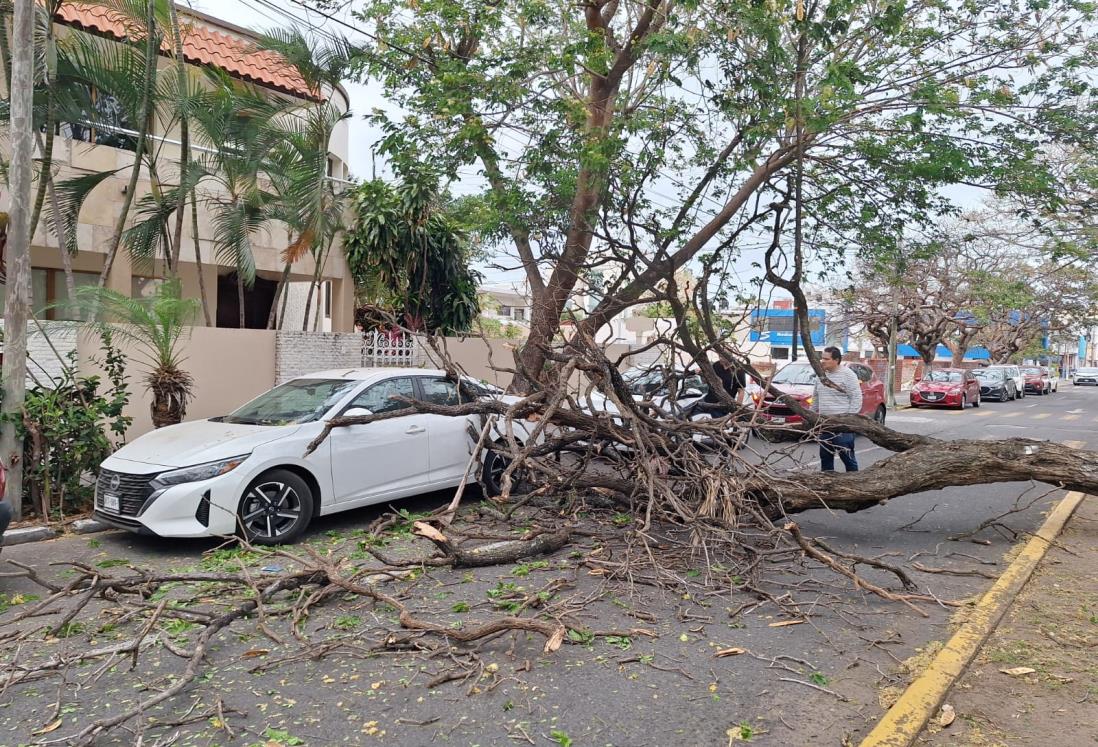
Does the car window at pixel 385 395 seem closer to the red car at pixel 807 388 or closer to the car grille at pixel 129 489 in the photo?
the car grille at pixel 129 489

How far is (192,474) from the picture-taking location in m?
6.51

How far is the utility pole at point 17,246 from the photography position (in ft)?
24.5

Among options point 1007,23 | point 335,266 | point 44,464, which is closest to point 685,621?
point 44,464

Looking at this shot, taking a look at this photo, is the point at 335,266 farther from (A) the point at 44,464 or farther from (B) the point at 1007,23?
(B) the point at 1007,23

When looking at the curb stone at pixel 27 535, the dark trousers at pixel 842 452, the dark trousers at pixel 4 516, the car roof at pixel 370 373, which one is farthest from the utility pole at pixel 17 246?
the dark trousers at pixel 842 452

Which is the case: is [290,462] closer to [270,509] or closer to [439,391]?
[270,509]

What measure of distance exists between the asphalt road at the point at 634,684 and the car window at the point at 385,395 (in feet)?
7.24

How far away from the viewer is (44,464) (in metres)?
7.72

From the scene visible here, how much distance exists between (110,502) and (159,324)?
2953 mm

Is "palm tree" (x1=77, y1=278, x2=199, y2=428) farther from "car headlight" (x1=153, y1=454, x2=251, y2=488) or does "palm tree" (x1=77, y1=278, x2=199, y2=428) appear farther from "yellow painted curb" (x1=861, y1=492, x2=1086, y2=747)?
"yellow painted curb" (x1=861, y1=492, x2=1086, y2=747)

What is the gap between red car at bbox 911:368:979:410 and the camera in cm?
2742

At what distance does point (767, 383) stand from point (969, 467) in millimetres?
1991

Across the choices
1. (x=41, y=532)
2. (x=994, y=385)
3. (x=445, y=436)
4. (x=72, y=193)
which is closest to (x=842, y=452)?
(x=445, y=436)

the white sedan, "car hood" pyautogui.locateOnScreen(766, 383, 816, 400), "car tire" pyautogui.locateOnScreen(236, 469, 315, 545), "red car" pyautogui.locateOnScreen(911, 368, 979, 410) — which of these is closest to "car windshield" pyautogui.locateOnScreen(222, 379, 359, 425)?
the white sedan
